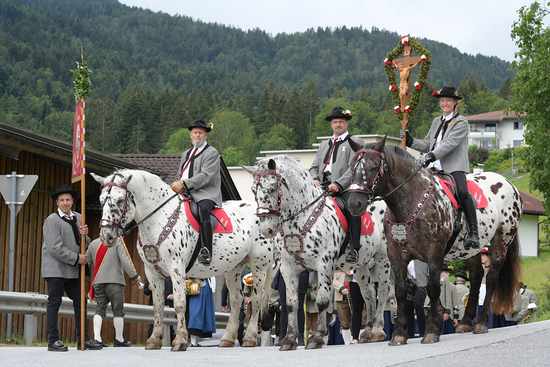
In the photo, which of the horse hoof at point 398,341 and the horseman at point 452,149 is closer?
the horse hoof at point 398,341

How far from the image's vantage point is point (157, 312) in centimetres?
1008

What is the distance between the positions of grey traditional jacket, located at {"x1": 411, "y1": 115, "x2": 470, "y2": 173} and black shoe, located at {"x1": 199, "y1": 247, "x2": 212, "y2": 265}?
3729 millimetres

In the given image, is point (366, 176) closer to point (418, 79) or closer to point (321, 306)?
point (321, 306)

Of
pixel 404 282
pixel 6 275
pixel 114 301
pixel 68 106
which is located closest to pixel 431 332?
pixel 404 282

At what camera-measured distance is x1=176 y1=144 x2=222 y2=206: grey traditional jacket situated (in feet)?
35.1

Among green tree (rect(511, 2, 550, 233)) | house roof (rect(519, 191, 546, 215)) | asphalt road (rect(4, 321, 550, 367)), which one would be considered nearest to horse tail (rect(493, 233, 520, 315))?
asphalt road (rect(4, 321, 550, 367))

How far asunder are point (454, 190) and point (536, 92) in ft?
66.6

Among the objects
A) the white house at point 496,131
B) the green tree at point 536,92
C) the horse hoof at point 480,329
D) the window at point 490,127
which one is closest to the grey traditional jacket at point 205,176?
the horse hoof at point 480,329

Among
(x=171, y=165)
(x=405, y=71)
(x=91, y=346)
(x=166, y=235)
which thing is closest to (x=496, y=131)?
(x=171, y=165)

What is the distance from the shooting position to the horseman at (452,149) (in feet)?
31.2

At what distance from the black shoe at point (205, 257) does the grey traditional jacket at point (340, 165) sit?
223 cm

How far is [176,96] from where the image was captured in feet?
438

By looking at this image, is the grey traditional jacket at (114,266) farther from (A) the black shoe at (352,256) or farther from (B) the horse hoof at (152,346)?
(A) the black shoe at (352,256)

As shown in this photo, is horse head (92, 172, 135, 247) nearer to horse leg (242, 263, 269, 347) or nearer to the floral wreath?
horse leg (242, 263, 269, 347)
